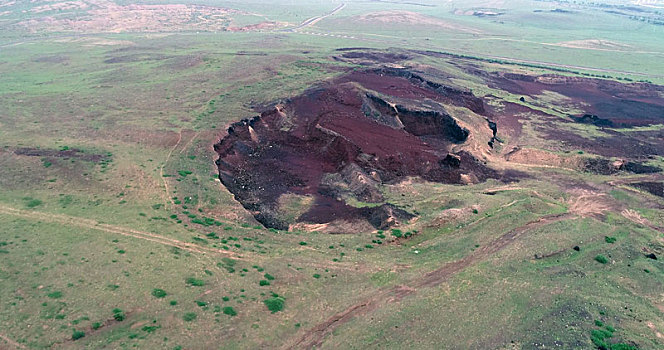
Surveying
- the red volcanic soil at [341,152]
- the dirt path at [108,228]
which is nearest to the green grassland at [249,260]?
the dirt path at [108,228]

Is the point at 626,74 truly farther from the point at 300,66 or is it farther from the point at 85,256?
the point at 85,256

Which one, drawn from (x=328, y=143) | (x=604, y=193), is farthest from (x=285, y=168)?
(x=604, y=193)

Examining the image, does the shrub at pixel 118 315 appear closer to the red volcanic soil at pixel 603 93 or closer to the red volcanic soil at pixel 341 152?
the red volcanic soil at pixel 341 152

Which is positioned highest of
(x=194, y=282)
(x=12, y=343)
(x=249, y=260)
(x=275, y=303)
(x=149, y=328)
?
(x=12, y=343)

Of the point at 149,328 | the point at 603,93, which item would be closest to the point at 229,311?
the point at 149,328

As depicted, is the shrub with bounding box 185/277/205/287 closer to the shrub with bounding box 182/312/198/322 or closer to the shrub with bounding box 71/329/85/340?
the shrub with bounding box 182/312/198/322

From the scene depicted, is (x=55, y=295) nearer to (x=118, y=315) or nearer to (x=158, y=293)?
(x=118, y=315)
